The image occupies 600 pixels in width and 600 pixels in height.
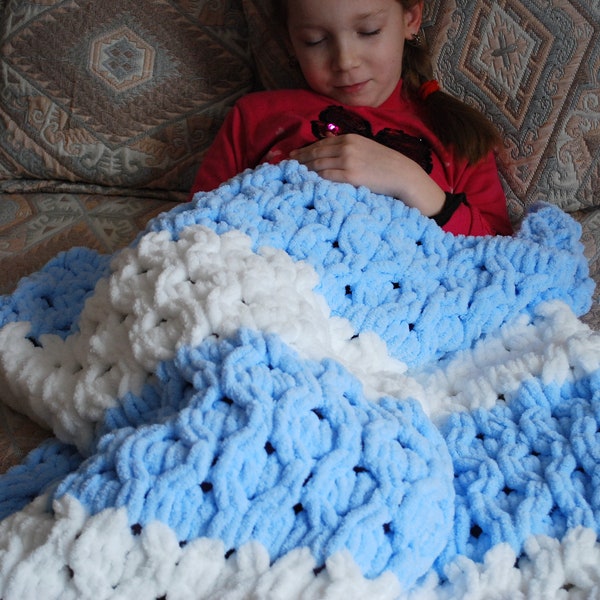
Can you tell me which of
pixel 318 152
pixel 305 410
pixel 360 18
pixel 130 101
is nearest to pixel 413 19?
pixel 360 18

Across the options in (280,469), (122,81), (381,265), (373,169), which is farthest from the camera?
(122,81)

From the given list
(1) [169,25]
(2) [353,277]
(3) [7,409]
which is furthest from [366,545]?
(1) [169,25]

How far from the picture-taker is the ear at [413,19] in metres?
1.18

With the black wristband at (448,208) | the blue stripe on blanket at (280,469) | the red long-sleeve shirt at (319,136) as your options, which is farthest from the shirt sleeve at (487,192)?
the blue stripe on blanket at (280,469)

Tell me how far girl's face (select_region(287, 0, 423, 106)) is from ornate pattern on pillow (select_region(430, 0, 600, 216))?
2.9 inches

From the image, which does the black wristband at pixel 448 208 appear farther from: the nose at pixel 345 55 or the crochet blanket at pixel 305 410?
the nose at pixel 345 55

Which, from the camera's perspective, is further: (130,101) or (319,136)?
(130,101)

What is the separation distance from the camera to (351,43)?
3.67ft

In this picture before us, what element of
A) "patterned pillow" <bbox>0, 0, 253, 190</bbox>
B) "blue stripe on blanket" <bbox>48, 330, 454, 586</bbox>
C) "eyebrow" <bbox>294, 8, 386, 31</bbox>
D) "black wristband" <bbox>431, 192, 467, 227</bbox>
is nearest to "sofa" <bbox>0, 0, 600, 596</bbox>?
"patterned pillow" <bbox>0, 0, 253, 190</bbox>

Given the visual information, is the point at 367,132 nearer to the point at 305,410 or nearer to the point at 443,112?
the point at 443,112

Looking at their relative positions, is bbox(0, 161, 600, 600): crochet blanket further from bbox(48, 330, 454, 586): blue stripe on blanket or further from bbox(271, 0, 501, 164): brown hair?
bbox(271, 0, 501, 164): brown hair

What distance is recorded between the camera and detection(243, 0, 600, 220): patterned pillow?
1.10m

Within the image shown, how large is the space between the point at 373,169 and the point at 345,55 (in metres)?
0.27

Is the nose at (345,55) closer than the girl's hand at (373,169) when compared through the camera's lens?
No
